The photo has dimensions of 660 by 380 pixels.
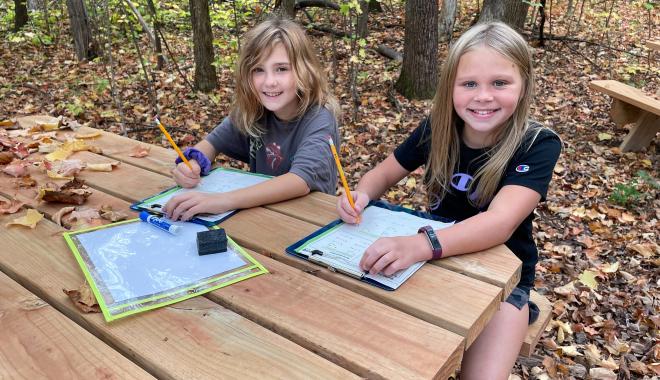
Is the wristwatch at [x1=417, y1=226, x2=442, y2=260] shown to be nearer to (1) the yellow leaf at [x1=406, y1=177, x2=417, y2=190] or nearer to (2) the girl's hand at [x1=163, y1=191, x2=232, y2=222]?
(2) the girl's hand at [x1=163, y1=191, x2=232, y2=222]

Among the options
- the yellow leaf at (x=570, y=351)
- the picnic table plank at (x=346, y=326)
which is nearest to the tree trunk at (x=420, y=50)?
the yellow leaf at (x=570, y=351)

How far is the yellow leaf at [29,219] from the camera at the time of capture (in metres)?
1.51

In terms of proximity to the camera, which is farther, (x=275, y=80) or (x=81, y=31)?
(x=81, y=31)

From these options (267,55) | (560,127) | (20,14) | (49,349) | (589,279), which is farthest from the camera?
(20,14)

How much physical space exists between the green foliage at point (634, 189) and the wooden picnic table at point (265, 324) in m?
2.82

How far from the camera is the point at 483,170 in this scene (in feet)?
5.72

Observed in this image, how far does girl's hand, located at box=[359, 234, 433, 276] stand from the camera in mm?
1230

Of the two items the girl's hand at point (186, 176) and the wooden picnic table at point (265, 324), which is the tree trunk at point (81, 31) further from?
the wooden picnic table at point (265, 324)

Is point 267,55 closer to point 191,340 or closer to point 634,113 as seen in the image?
point 191,340

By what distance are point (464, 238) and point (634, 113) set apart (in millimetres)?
4160

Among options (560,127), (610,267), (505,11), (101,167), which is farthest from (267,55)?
(505,11)

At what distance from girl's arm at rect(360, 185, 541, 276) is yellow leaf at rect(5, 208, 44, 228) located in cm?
104

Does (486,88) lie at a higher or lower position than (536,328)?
higher

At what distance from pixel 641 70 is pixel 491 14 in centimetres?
237
